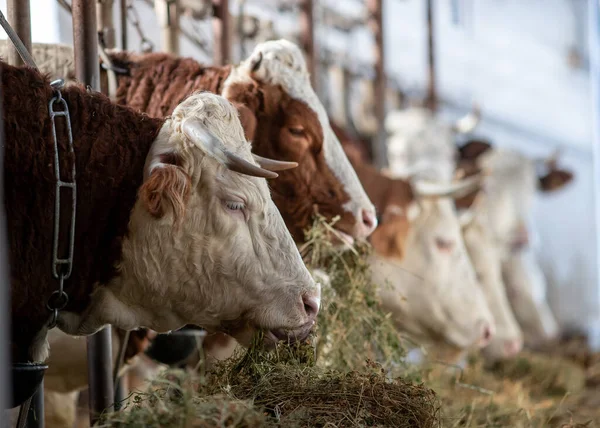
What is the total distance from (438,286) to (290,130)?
109 inches

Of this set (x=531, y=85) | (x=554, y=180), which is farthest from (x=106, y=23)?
(x=531, y=85)

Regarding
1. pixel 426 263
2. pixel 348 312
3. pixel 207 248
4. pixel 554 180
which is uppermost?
pixel 207 248

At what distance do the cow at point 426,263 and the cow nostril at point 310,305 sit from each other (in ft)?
10.1

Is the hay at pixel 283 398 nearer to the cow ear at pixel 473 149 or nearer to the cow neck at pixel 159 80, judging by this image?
the cow neck at pixel 159 80

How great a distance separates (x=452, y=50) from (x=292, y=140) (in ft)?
42.2

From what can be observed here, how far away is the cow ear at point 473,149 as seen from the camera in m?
10.5

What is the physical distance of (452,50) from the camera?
16.9 meters

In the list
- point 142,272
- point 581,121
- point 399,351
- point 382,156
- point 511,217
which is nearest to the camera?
point 142,272

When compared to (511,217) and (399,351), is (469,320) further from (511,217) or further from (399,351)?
(511,217)

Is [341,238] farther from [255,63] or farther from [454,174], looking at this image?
[454,174]

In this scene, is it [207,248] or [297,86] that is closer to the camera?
[207,248]

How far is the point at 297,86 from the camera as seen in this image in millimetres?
4594

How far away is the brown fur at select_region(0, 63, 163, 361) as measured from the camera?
2.90 meters

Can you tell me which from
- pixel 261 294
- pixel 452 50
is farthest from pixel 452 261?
pixel 452 50
